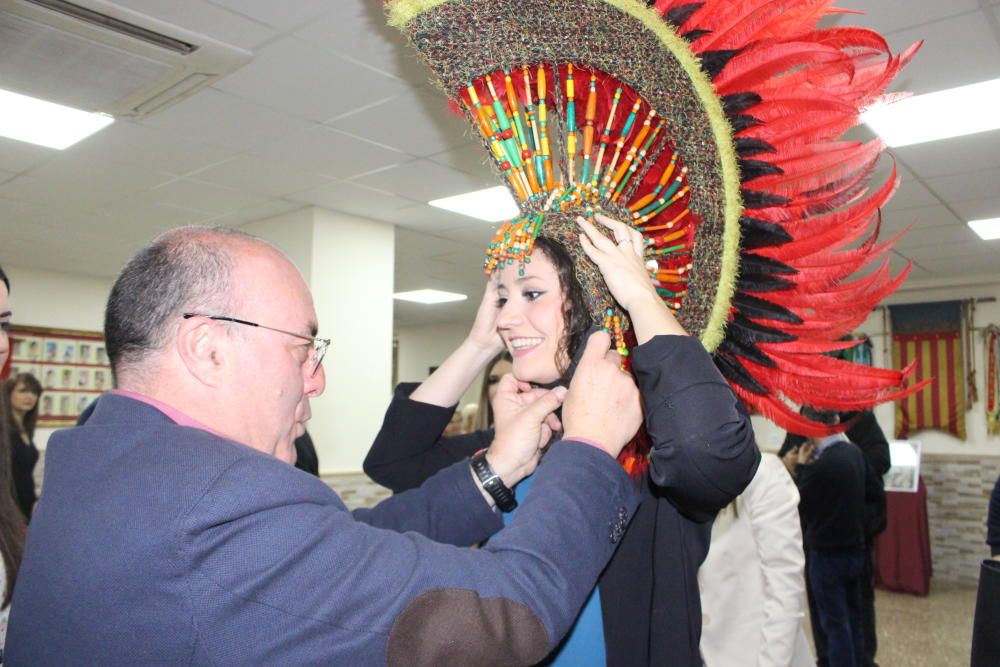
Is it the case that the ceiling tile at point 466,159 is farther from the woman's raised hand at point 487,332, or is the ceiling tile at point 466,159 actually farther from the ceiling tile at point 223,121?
the woman's raised hand at point 487,332

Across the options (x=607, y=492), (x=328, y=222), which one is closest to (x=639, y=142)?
(x=607, y=492)

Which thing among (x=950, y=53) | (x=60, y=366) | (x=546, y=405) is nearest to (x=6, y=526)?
(x=546, y=405)

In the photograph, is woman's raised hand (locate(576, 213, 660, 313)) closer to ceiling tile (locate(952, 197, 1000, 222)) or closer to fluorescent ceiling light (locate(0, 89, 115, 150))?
fluorescent ceiling light (locate(0, 89, 115, 150))

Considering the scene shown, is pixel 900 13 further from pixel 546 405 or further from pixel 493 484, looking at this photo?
pixel 493 484

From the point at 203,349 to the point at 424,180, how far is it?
13.5ft

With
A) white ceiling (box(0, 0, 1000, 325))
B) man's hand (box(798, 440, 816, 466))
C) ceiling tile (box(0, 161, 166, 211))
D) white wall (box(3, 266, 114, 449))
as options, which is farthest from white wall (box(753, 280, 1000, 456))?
white wall (box(3, 266, 114, 449))

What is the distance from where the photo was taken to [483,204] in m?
5.44

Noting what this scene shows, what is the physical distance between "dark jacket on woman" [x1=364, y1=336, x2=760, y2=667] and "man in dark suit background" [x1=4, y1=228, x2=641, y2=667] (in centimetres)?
9

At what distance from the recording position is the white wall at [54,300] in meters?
7.80

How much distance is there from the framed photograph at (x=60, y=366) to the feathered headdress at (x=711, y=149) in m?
7.92

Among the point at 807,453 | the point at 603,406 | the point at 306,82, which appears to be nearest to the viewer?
the point at 603,406

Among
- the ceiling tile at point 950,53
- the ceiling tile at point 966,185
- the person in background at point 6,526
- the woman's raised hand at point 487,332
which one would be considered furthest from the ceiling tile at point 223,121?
the ceiling tile at point 966,185

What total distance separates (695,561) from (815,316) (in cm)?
45

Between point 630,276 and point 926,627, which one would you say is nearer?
point 630,276
